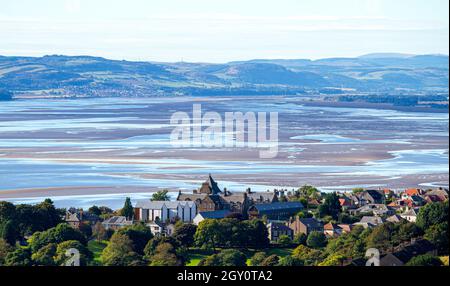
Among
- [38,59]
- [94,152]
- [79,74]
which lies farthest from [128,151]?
[38,59]

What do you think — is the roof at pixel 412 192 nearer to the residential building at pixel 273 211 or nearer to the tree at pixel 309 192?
the tree at pixel 309 192

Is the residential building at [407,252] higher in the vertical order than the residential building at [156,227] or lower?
higher

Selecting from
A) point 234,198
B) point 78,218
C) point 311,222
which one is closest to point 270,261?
point 311,222

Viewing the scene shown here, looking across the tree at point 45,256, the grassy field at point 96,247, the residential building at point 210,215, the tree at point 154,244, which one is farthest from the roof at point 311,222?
the tree at point 45,256

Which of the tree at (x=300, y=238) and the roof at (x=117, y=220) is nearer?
the tree at (x=300, y=238)
